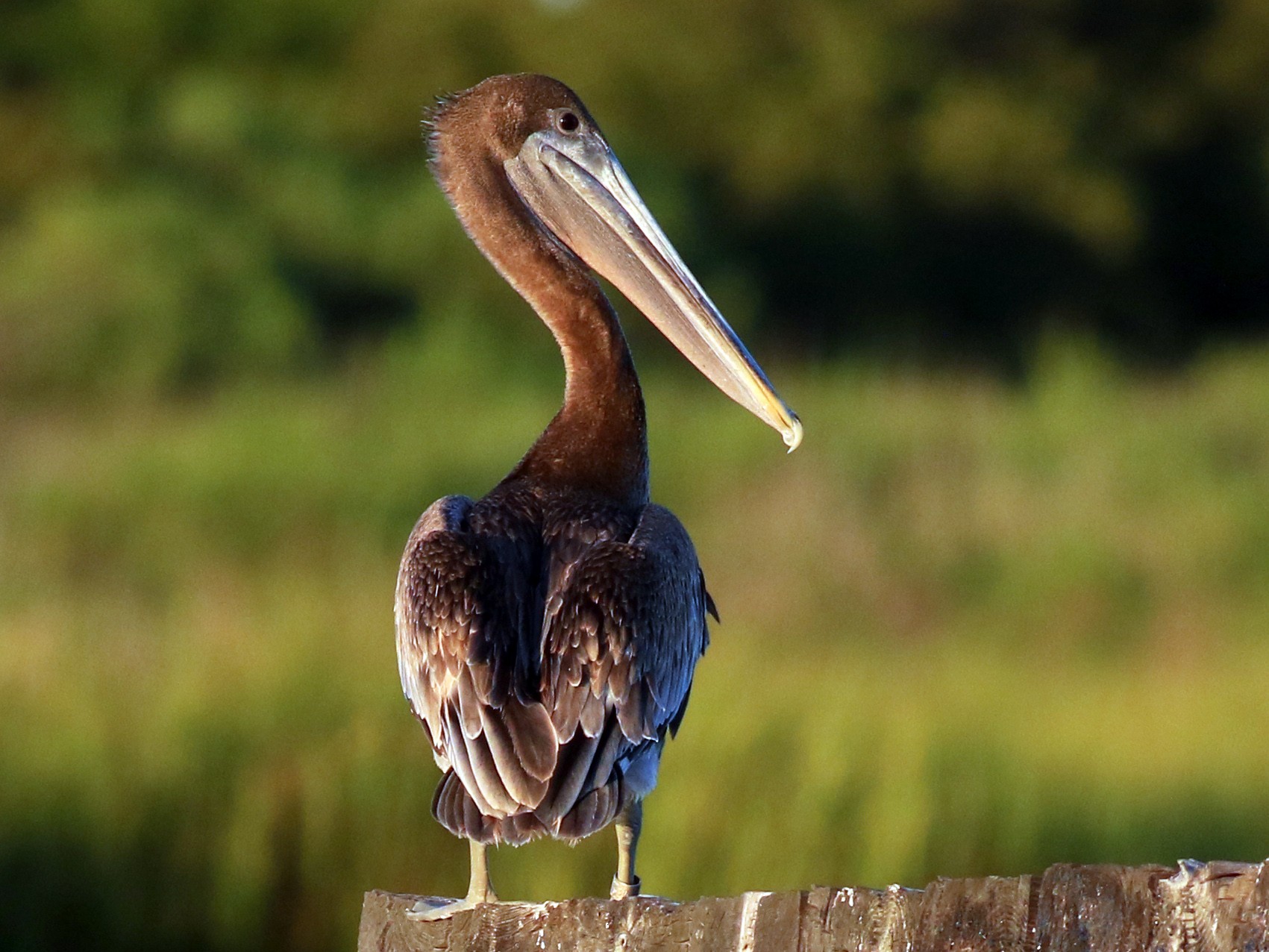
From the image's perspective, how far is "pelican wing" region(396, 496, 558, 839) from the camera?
10.8ft

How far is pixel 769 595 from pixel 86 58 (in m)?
13.1

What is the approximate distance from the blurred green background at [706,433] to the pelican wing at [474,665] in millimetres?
2877

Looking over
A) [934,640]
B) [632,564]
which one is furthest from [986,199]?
[632,564]

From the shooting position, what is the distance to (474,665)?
344 centimetres

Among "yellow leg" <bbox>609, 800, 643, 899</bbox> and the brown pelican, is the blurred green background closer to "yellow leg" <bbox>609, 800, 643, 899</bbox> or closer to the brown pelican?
the brown pelican

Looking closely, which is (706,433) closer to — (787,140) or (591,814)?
(787,140)

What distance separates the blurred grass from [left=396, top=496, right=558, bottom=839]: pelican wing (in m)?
2.89

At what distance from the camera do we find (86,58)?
2084 centimetres

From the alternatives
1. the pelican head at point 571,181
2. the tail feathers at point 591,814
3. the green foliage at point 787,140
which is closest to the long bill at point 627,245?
the pelican head at point 571,181

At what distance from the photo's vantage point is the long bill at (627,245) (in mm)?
4152

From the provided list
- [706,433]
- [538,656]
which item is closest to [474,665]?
[538,656]

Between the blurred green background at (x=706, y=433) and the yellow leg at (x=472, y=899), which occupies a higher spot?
the blurred green background at (x=706, y=433)

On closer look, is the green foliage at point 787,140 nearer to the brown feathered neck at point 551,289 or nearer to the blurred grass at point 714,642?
the blurred grass at point 714,642

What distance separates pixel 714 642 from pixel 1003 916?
649cm
